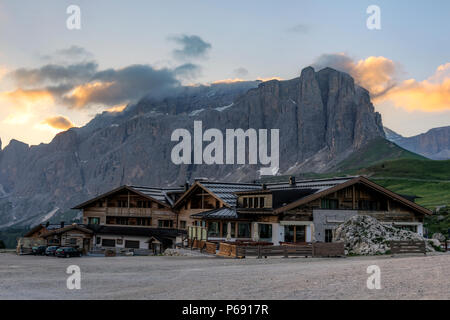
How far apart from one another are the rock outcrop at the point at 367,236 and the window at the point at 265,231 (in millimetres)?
6633

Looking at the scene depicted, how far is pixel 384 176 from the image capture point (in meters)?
180

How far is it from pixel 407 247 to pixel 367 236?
322cm

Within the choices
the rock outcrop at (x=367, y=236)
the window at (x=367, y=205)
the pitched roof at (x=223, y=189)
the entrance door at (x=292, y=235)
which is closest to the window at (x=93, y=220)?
the pitched roof at (x=223, y=189)

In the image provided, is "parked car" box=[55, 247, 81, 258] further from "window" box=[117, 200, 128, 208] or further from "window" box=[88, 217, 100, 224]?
"window" box=[88, 217, 100, 224]

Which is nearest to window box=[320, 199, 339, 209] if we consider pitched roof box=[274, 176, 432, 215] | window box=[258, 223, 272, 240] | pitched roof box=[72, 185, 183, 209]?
pitched roof box=[274, 176, 432, 215]

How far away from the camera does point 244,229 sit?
47.8 meters

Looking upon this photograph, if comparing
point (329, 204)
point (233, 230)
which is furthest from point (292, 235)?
point (233, 230)

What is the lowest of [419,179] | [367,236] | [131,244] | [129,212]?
[131,244]

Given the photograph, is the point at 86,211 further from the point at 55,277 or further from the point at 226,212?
the point at 55,277

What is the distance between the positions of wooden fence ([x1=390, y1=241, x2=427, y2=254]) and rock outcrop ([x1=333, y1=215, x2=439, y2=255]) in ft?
3.97

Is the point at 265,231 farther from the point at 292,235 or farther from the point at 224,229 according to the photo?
the point at 224,229

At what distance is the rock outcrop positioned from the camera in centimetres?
3778
